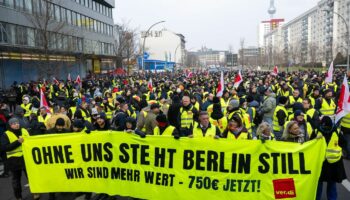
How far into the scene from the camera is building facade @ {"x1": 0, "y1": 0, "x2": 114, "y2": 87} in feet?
85.7

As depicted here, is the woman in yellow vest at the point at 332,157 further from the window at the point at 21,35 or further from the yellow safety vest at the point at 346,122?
the window at the point at 21,35

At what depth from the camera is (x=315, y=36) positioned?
12950cm

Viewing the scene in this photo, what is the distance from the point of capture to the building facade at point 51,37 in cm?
2612

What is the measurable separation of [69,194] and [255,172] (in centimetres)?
394

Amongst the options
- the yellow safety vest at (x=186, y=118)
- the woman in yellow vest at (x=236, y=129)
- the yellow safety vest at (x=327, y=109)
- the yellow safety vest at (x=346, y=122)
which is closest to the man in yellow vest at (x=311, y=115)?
the yellow safety vest at (x=346, y=122)

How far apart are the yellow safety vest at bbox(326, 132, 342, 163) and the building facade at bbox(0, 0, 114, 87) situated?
21.2 meters

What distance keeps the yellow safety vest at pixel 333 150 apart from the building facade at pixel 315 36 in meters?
65.6

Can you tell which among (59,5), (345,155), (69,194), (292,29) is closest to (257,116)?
(345,155)

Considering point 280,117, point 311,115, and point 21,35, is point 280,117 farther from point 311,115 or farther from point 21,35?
point 21,35

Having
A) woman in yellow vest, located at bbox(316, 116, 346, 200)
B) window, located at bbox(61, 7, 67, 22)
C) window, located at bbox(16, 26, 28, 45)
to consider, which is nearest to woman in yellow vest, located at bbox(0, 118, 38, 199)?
woman in yellow vest, located at bbox(316, 116, 346, 200)

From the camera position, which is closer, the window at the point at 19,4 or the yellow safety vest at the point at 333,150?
the yellow safety vest at the point at 333,150

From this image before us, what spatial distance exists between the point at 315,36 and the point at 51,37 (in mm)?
121355

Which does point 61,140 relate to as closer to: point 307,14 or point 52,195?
point 52,195

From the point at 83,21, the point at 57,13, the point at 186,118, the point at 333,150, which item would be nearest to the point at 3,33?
the point at 57,13
